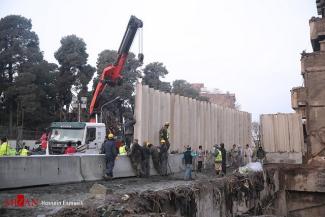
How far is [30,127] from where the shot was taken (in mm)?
37531

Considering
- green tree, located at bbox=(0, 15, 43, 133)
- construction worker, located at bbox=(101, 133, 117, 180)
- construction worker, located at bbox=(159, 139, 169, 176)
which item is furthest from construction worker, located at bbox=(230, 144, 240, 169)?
green tree, located at bbox=(0, 15, 43, 133)

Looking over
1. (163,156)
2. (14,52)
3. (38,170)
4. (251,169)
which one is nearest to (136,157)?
(163,156)

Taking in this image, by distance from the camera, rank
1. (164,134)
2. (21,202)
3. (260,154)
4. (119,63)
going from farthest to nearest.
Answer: (119,63), (260,154), (164,134), (21,202)

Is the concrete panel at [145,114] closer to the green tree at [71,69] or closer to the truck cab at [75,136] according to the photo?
the truck cab at [75,136]

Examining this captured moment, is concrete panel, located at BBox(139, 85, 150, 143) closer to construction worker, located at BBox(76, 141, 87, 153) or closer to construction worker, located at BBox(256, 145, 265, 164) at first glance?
construction worker, located at BBox(76, 141, 87, 153)

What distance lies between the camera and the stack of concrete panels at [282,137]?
848 inches

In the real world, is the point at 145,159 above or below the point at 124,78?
below

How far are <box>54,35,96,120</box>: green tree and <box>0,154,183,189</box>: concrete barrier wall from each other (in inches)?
1096

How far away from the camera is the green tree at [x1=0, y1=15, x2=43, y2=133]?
36.8 m

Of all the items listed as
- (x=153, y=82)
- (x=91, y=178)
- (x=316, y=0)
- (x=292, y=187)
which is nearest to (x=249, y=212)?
(x=292, y=187)

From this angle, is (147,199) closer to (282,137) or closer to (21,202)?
(21,202)

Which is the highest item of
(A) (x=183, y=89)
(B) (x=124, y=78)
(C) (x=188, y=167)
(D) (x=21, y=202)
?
(A) (x=183, y=89)

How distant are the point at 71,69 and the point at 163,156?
28422 mm

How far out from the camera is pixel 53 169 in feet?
37.3
